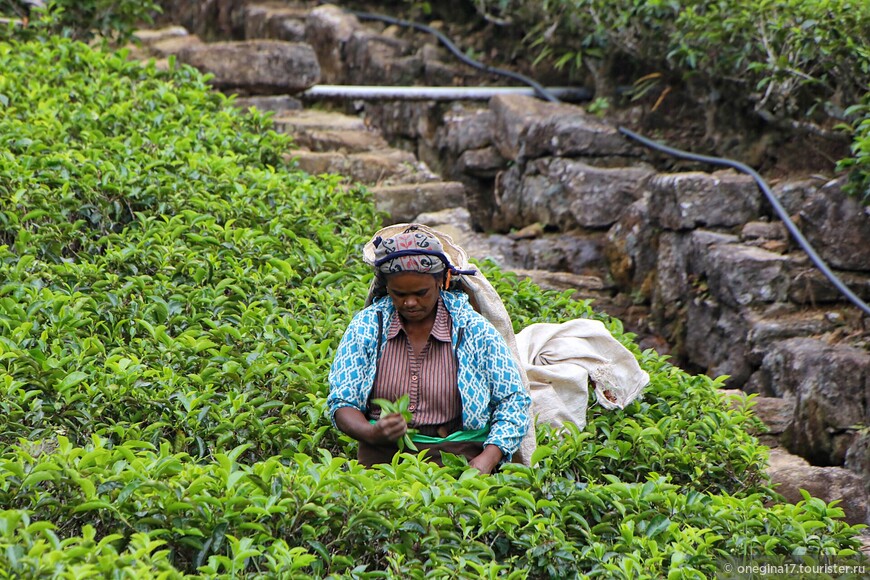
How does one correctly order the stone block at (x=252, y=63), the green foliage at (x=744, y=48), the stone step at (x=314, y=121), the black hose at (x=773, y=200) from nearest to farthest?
the black hose at (x=773, y=200), the green foliage at (x=744, y=48), the stone step at (x=314, y=121), the stone block at (x=252, y=63)

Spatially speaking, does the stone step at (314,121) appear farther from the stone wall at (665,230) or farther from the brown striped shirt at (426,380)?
the brown striped shirt at (426,380)

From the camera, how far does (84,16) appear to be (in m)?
8.25

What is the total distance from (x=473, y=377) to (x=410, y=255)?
48cm

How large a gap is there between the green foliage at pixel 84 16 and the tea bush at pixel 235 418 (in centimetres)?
114

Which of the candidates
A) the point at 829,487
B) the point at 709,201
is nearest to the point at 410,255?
the point at 829,487

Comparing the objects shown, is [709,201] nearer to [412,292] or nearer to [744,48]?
[744,48]

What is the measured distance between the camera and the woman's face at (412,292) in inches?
144

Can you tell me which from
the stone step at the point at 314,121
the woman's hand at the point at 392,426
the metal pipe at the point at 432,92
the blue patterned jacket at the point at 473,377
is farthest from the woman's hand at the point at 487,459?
the metal pipe at the point at 432,92

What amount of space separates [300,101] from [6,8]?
2.29 meters

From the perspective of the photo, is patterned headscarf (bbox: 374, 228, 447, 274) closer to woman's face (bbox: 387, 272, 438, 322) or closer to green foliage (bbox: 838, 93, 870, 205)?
woman's face (bbox: 387, 272, 438, 322)

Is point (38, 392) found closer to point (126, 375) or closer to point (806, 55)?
point (126, 375)

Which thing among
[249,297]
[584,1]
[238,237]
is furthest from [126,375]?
[584,1]

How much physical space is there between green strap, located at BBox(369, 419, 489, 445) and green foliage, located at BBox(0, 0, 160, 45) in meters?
5.41

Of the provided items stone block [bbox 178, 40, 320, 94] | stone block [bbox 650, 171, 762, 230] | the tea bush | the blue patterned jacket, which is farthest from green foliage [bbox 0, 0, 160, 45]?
the blue patterned jacket
